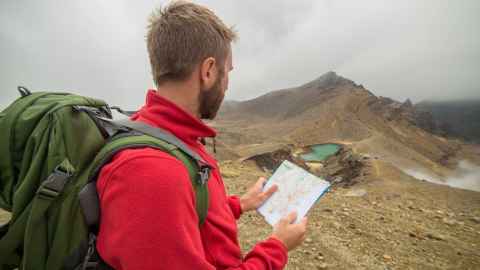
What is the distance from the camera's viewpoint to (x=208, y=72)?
62.9 inches

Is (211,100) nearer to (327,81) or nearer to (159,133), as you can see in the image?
(159,133)

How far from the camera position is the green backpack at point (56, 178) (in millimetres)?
1171

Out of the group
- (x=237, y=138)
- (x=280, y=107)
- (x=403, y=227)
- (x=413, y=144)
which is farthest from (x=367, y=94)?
(x=403, y=227)

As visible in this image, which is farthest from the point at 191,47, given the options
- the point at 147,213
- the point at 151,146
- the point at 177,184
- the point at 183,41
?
the point at 147,213

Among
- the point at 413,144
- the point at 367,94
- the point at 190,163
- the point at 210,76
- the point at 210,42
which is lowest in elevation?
the point at 413,144

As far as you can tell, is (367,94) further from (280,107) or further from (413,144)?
(280,107)

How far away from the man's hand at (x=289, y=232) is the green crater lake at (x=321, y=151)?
43.6 m

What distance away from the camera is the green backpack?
1.17 meters

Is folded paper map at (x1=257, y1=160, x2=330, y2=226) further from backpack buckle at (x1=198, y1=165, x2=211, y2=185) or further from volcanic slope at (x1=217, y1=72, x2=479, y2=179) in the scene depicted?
volcanic slope at (x1=217, y1=72, x2=479, y2=179)

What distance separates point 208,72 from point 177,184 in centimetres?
71

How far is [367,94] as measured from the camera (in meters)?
82.4

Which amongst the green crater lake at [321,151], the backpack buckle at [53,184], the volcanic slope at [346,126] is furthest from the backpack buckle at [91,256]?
the green crater lake at [321,151]

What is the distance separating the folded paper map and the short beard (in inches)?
33.4

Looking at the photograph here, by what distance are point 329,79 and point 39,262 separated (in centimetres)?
11202
